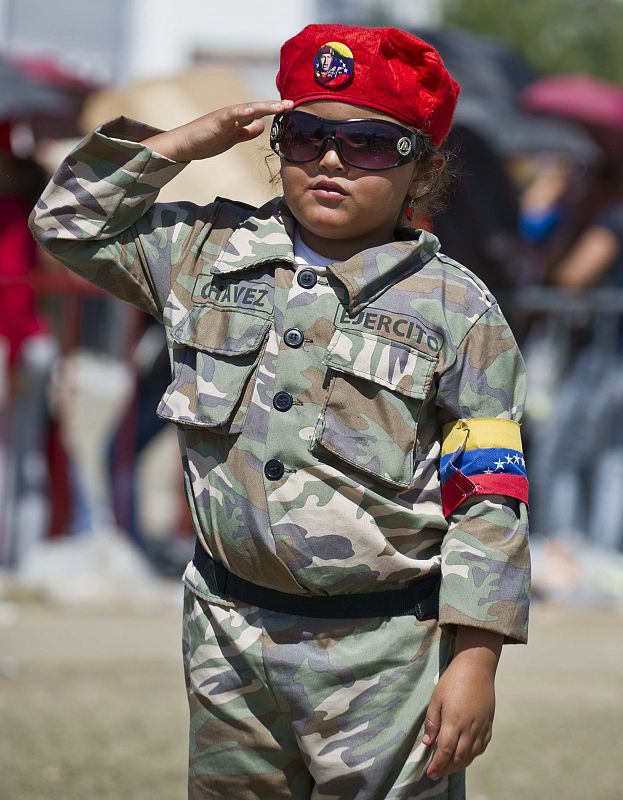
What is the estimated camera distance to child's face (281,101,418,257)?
227 centimetres

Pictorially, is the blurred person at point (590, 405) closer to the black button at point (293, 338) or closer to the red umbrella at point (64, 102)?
the red umbrella at point (64, 102)

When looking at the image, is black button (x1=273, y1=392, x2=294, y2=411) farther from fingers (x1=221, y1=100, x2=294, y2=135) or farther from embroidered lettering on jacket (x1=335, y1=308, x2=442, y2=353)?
fingers (x1=221, y1=100, x2=294, y2=135)

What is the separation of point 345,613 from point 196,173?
357cm

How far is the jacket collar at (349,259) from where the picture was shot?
89.5 inches

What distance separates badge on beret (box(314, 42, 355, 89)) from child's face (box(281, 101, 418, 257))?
0.04m

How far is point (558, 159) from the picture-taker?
26.0 feet

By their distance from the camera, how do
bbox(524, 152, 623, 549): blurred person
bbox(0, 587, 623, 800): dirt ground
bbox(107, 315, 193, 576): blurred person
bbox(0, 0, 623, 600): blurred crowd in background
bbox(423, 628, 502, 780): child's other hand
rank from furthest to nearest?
bbox(524, 152, 623, 549): blurred person, bbox(107, 315, 193, 576): blurred person, bbox(0, 0, 623, 600): blurred crowd in background, bbox(0, 587, 623, 800): dirt ground, bbox(423, 628, 502, 780): child's other hand

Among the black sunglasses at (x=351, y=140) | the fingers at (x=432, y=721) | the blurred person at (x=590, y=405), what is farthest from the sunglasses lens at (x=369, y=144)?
the blurred person at (x=590, y=405)

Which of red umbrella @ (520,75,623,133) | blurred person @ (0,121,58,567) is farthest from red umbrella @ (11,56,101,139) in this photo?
red umbrella @ (520,75,623,133)

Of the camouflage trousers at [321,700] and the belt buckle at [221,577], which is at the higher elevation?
the belt buckle at [221,577]

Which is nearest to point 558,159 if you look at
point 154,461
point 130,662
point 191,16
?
point 154,461

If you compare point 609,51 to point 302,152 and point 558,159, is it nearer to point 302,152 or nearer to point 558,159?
point 558,159

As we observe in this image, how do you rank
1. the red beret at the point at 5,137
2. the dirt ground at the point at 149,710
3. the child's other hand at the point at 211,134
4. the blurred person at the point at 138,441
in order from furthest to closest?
the blurred person at the point at 138,441 < the red beret at the point at 5,137 < the dirt ground at the point at 149,710 < the child's other hand at the point at 211,134

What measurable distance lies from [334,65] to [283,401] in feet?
1.87
